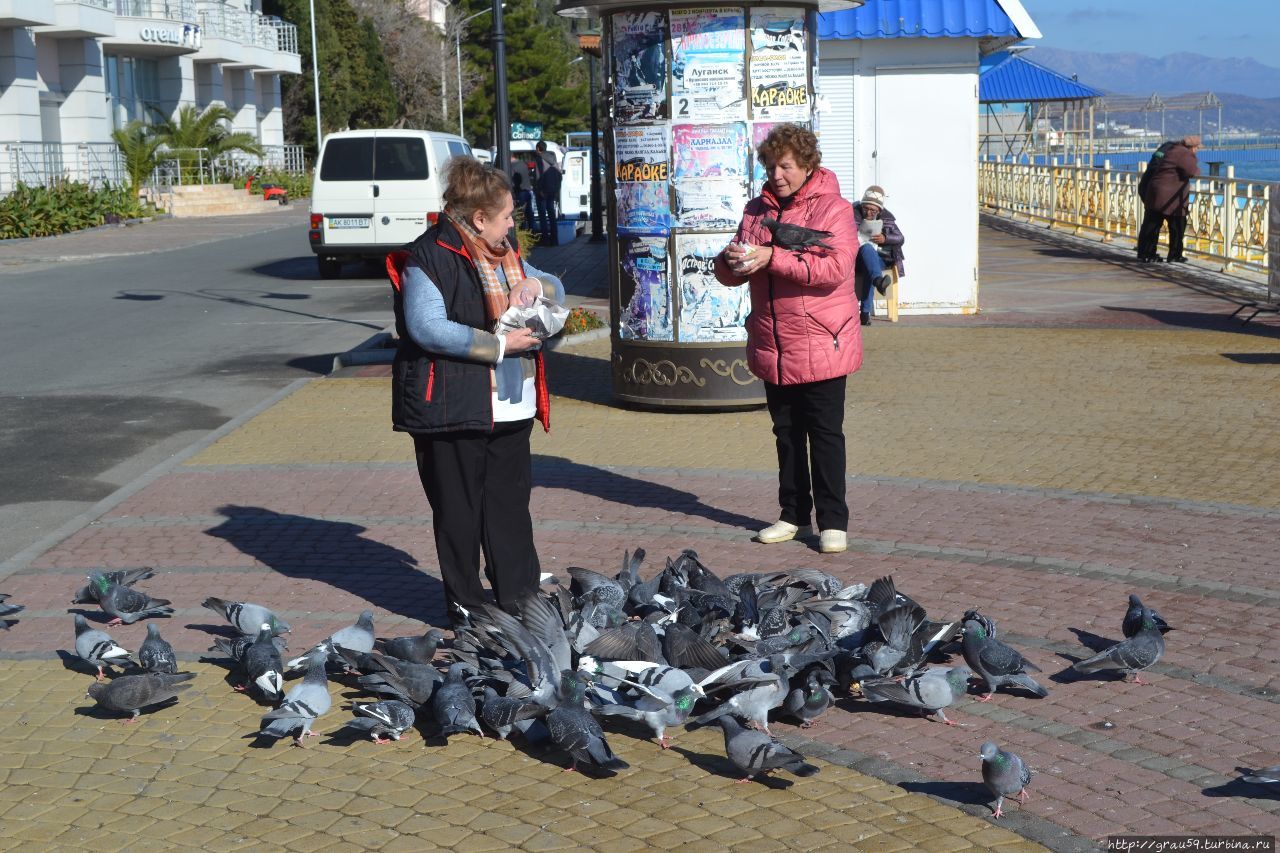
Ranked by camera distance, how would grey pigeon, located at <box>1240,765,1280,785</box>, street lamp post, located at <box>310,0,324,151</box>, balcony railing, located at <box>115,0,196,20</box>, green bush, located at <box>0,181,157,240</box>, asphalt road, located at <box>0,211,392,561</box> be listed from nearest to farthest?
grey pigeon, located at <box>1240,765,1280,785</box> < asphalt road, located at <box>0,211,392,561</box> < green bush, located at <box>0,181,157,240</box> < balcony railing, located at <box>115,0,196,20</box> < street lamp post, located at <box>310,0,324,151</box>

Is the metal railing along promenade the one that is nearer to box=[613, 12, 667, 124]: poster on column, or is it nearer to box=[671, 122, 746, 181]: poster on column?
box=[671, 122, 746, 181]: poster on column

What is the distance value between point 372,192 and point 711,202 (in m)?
11.9

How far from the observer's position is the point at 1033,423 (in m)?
10.1

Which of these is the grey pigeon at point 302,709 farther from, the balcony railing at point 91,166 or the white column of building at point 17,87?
the white column of building at point 17,87

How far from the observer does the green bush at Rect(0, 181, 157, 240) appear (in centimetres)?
3259

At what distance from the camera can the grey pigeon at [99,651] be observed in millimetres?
5395

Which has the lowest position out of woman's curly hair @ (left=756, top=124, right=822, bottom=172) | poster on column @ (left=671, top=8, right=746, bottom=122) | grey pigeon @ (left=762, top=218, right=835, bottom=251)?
grey pigeon @ (left=762, top=218, right=835, bottom=251)

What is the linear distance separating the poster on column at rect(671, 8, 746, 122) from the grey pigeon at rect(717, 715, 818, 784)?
A: 669cm

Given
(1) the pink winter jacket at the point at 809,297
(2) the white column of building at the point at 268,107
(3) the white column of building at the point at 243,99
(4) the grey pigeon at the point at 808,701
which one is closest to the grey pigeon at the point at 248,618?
(4) the grey pigeon at the point at 808,701

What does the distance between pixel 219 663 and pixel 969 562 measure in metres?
3.34

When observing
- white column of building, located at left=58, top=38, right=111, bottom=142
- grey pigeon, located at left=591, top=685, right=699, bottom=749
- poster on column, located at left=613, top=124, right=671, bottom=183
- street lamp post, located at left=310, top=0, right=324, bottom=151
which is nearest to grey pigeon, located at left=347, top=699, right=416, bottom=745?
grey pigeon, located at left=591, top=685, right=699, bottom=749

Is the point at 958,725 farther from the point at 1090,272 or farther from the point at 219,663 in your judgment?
the point at 1090,272

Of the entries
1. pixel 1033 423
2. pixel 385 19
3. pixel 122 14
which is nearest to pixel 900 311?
pixel 1033 423

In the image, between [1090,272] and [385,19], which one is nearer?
[1090,272]
